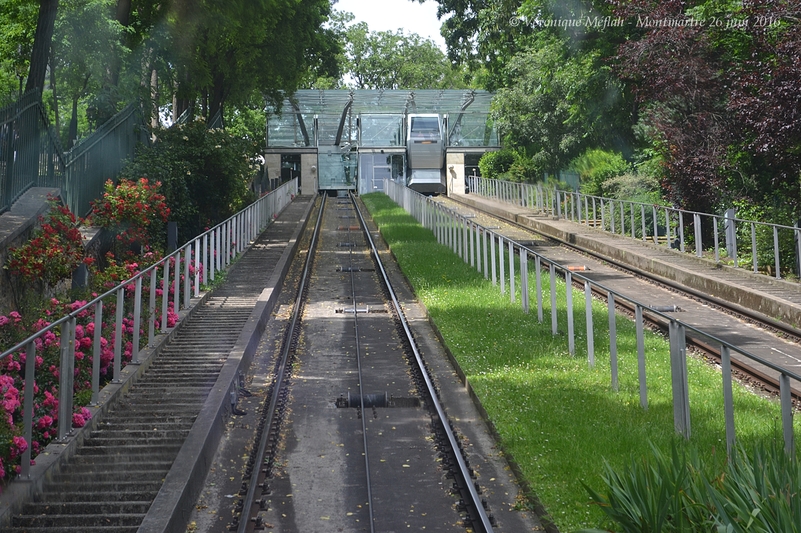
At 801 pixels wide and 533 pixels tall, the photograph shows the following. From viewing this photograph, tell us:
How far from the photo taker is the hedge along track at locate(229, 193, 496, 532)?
7828 millimetres

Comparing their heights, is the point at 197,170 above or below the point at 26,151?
above

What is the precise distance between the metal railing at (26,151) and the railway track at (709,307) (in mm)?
9817

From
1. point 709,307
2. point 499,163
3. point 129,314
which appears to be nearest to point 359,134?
point 499,163

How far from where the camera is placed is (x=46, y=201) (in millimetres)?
15234

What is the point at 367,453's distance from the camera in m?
9.61

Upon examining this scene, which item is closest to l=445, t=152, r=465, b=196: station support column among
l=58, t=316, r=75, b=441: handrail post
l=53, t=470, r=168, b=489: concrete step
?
l=58, t=316, r=75, b=441: handrail post

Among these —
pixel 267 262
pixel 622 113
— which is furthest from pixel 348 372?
pixel 622 113

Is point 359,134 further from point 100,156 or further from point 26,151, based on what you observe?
point 26,151

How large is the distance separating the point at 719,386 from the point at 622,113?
21.5 metres

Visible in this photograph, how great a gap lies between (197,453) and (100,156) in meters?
14.3

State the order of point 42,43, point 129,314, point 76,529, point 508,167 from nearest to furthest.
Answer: point 76,529
point 129,314
point 42,43
point 508,167

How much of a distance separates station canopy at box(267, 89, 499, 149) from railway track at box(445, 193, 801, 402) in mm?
48941

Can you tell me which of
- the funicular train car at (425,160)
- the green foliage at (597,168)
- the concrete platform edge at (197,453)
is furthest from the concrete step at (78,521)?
the funicular train car at (425,160)

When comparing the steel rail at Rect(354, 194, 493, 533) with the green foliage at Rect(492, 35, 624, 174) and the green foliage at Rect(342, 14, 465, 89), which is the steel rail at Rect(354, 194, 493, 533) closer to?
the green foliage at Rect(492, 35, 624, 174)
